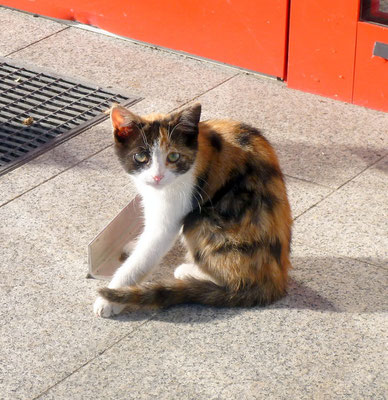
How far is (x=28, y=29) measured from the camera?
25.1 ft

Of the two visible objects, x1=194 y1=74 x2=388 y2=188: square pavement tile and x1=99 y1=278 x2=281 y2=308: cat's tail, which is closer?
x1=99 y1=278 x2=281 y2=308: cat's tail

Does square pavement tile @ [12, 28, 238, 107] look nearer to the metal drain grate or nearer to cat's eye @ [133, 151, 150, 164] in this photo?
the metal drain grate

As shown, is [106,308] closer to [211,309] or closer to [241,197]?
[211,309]

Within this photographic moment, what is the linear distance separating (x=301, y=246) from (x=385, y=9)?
2048 millimetres

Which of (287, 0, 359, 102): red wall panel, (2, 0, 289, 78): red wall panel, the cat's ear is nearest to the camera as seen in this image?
the cat's ear

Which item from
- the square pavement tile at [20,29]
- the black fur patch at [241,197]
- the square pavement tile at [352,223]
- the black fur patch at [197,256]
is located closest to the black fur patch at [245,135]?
the black fur patch at [241,197]

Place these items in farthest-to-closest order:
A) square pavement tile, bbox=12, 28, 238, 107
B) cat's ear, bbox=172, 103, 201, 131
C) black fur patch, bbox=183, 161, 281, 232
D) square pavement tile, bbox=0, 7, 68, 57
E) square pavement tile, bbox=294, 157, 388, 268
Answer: square pavement tile, bbox=0, 7, 68, 57 < square pavement tile, bbox=12, 28, 238, 107 < square pavement tile, bbox=294, 157, 388, 268 < black fur patch, bbox=183, 161, 281, 232 < cat's ear, bbox=172, 103, 201, 131

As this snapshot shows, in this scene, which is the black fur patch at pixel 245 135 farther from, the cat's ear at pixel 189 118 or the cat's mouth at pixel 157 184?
the cat's mouth at pixel 157 184

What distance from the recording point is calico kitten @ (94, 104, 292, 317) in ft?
14.0

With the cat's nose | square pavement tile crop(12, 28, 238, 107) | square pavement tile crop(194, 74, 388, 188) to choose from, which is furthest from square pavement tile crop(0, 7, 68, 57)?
the cat's nose

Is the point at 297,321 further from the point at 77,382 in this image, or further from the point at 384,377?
the point at 77,382

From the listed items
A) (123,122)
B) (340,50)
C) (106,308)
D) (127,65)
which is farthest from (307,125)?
(106,308)

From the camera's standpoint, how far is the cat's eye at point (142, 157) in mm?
4262

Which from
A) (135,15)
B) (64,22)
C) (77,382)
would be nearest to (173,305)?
(77,382)
